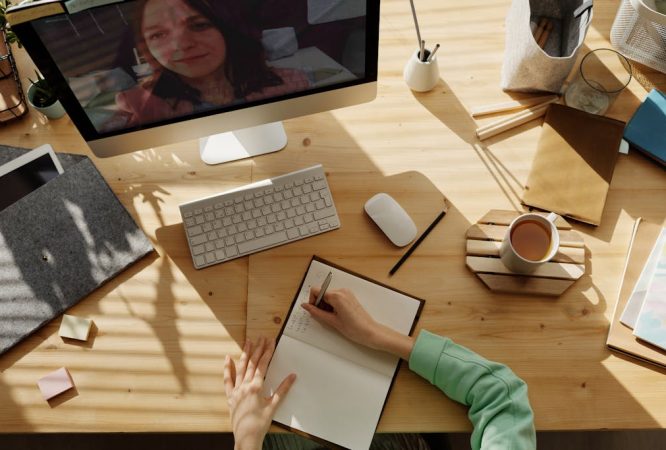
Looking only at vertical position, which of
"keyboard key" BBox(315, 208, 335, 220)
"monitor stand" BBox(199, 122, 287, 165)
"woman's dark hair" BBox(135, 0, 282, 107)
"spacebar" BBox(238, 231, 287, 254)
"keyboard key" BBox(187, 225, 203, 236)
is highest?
"woman's dark hair" BBox(135, 0, 282, 107)

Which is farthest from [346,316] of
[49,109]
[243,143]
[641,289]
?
[49,109]

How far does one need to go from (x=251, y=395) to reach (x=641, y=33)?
105 centimetres

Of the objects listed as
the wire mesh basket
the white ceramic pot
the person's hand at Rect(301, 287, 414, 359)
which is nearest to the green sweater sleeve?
the person's hand at Rect(301, 287, 414, 359)

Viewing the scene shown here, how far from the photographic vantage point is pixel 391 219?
99 centimetres

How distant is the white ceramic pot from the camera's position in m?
1.06

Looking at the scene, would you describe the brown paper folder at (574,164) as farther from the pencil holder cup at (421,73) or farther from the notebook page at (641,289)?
the pencil holder cup at (421,73)

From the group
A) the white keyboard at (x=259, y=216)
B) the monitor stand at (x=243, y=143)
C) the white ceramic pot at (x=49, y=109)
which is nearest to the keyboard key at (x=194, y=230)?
the white keyboard at (x=259, y=216)

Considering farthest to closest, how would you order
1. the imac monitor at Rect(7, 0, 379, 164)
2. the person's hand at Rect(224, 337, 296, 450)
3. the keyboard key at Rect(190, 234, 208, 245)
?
the keyboard key at Rect(190, 234, 208, 245) < the person's hand at Rect(224, 337, 296, 450) < the imac monitor at Rect(7, 0, 379, 164)

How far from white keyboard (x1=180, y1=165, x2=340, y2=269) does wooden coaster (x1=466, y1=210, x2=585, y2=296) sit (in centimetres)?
27

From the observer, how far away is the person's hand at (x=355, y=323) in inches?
35.0

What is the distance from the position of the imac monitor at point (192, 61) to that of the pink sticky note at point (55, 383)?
Answer: 15.6 inches

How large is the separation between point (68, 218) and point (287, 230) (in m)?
0.42

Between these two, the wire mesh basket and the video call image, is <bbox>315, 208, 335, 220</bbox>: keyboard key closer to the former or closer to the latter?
the video call image

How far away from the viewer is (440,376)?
0.86m
